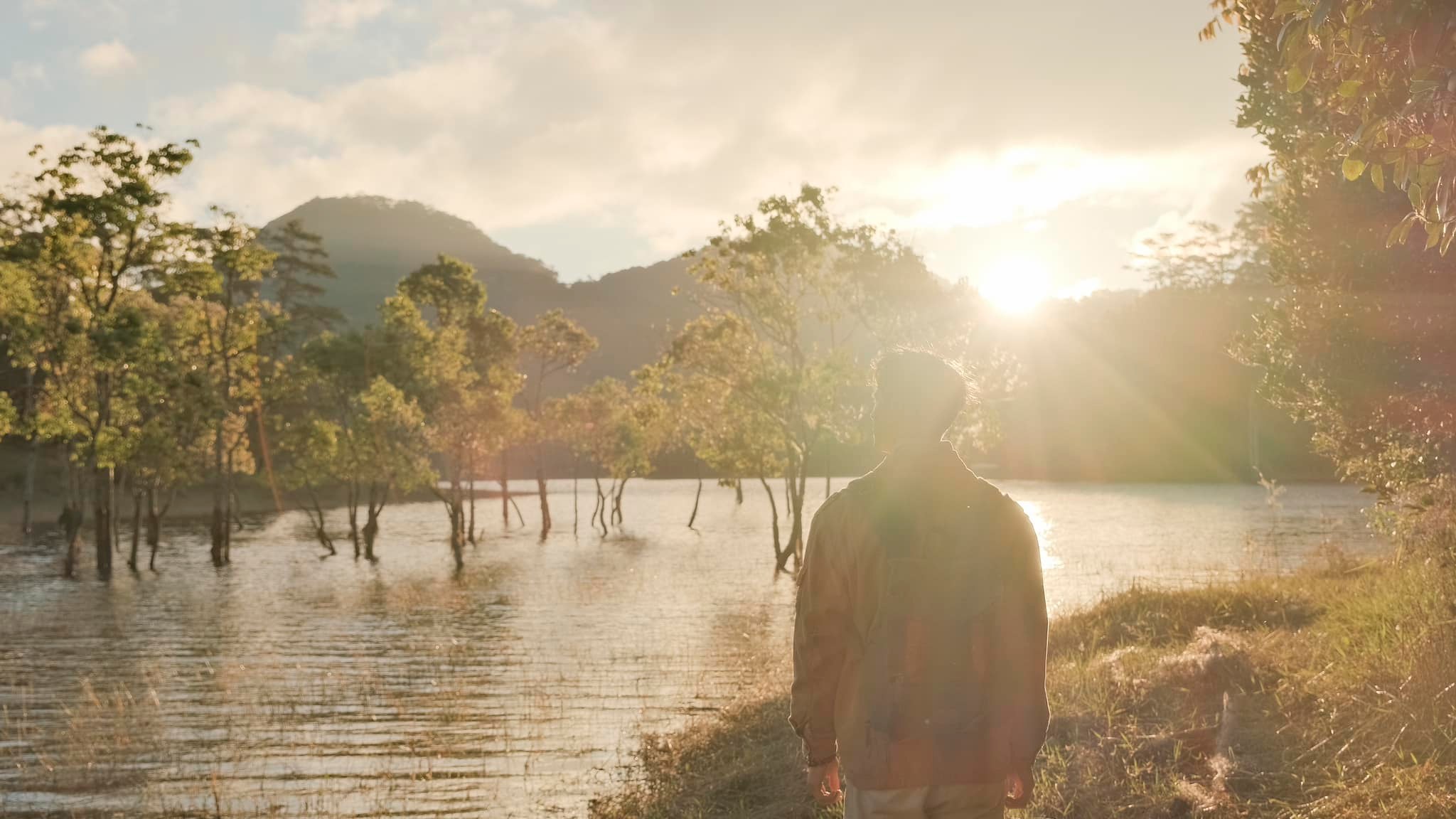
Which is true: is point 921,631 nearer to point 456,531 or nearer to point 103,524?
point 456,531

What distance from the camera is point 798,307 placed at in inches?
1379

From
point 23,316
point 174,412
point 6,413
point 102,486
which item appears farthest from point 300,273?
point 6,413

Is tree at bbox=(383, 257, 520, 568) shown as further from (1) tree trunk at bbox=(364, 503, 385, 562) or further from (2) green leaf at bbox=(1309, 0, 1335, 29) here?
(2) green leaf at bbox=(1309, 0, 1335, 29)

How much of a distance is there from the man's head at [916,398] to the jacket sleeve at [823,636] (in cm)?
35

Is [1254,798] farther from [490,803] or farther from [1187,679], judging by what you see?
[490,803]

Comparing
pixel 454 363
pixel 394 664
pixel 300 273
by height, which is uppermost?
pixel 300 273

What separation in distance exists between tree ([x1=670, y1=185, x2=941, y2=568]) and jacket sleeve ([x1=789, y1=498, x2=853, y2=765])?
96.7 ft

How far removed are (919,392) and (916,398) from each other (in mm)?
23

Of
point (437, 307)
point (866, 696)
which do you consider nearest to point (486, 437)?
point (437, 307)

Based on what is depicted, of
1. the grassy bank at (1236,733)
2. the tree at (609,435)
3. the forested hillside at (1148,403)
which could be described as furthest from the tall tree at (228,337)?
the forested hillside at (1148,403)

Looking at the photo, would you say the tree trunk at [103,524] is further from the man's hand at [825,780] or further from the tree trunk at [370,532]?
the man's hand at [825,780]

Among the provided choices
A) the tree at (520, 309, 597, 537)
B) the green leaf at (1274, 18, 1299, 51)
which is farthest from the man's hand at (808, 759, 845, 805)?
the tree at (520, 309, 597, 537)

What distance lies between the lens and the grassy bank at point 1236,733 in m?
6.78

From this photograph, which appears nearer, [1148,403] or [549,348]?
[549,348]
